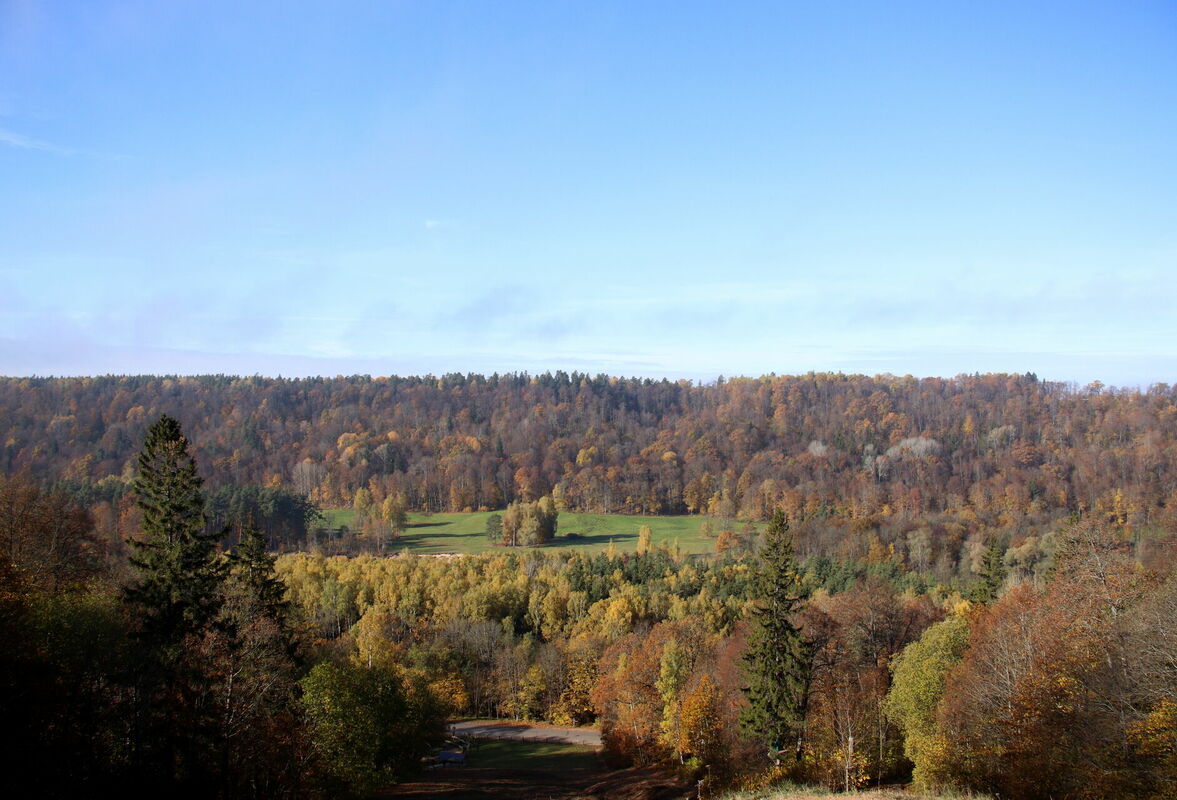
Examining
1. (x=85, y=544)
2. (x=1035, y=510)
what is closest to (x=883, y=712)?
(x=85, y=544)

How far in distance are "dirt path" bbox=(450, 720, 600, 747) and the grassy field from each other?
1963 inches

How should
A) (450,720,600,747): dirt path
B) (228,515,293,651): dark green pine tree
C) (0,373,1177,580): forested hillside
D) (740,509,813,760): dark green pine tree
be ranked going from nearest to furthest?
(228,515,293,651): dark green pine tree < (740,509,813,760): dark green pine tree < (450,720,600,747): dirt path < (0,373,1177,580): forested hillside

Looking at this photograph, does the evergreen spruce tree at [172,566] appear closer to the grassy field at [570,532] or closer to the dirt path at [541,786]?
the dirt path at [541,786]

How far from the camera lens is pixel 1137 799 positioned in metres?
17.3

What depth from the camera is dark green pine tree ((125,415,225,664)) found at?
88.0 ft

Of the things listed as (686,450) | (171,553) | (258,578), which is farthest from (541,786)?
(686,450)

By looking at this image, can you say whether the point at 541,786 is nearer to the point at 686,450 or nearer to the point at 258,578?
the point at 258,578

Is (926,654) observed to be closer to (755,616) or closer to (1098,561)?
(755,616)

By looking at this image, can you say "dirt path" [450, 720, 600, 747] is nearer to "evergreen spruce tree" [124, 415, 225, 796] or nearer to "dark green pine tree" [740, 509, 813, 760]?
"dark green pine tree" [740, 509, 813, 760]

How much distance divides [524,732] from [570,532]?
7073 centimetres

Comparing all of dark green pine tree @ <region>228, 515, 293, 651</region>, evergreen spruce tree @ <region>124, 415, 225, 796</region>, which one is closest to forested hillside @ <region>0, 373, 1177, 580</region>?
dark green pine tree @ <region>228, 515, 293, 651</region>

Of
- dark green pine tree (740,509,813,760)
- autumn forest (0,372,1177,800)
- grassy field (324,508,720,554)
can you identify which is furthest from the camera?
grassy field (324,508,720,554)

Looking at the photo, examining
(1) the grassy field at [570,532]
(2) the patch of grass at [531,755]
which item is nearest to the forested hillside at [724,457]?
(1) the grassy field at [570,532]

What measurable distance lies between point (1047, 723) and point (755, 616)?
57.0 ft
